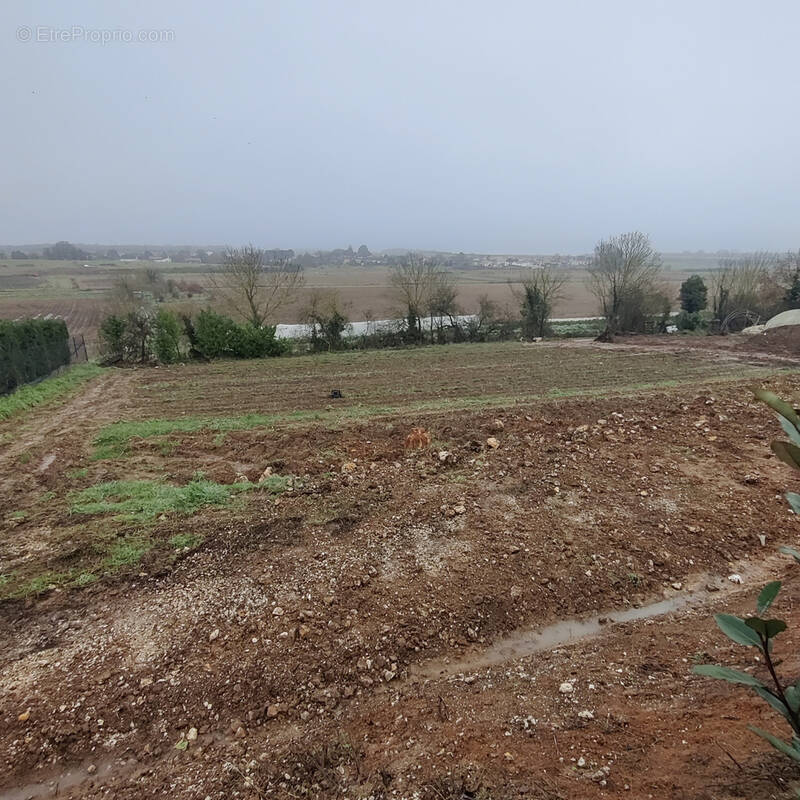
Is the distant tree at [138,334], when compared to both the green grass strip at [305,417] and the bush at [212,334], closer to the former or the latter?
the bush at [212,334]

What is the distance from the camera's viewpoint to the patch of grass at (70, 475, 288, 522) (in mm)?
6266

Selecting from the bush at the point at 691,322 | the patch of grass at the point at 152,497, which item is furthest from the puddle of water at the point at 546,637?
the bush at the point at 691,322

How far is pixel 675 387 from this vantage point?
44.8ft

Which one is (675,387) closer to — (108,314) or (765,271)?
(108,314)

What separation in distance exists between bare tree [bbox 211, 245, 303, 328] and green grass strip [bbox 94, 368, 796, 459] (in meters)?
13.5

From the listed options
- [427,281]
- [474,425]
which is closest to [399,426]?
[474,425]

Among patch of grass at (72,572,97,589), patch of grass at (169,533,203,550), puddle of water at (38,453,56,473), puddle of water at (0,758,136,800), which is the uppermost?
patch of grass at (169,533,203,550)

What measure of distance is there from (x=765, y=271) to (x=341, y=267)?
78.6 meters

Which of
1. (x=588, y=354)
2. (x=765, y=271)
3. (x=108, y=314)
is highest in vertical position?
(x=765, y=271)

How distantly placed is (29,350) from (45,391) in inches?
82.9

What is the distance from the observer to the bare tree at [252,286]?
24516 mm

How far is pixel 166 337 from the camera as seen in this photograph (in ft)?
67.6

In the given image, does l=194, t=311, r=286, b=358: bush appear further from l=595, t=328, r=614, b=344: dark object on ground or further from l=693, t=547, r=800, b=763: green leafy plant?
l=693, t=547, r=800, b=763: green leafy plant

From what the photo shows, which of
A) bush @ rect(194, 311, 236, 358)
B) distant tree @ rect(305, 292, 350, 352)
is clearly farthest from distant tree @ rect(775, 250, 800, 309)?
bush @ rect(194, 311, 236, 358)
